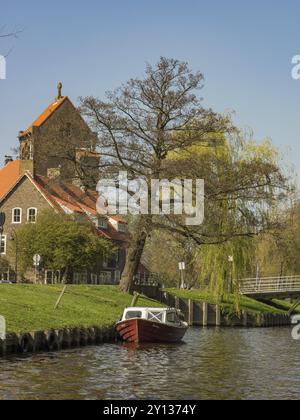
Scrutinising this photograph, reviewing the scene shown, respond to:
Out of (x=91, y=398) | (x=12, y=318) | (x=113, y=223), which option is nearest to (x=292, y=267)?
(x=113, y=223)

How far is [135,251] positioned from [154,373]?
29.2 meters

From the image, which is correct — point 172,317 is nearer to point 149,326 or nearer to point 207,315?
point 149,326

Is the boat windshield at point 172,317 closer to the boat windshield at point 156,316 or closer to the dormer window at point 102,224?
the boat windshield at point 156,316

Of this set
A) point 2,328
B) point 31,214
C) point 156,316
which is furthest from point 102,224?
point 2,328

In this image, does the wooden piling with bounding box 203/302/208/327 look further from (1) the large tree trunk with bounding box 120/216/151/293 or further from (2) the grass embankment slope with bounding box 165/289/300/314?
(1) the large tree trunk with bounding box 120/216/151/293

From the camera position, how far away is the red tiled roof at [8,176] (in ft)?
308

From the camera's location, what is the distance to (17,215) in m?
86.0

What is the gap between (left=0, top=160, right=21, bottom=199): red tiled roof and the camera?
9375 centimetres

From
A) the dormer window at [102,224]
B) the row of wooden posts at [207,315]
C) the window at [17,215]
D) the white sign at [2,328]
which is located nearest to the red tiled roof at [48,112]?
the window at [17,215]

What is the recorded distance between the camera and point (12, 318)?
32.7m

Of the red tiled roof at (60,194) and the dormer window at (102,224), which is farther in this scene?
the dormer window at (102,224)

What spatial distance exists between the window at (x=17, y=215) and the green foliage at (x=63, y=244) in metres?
12.3

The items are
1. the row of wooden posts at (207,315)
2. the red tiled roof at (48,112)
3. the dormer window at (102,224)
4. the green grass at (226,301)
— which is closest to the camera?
the row of wooden posts at (207,315)
